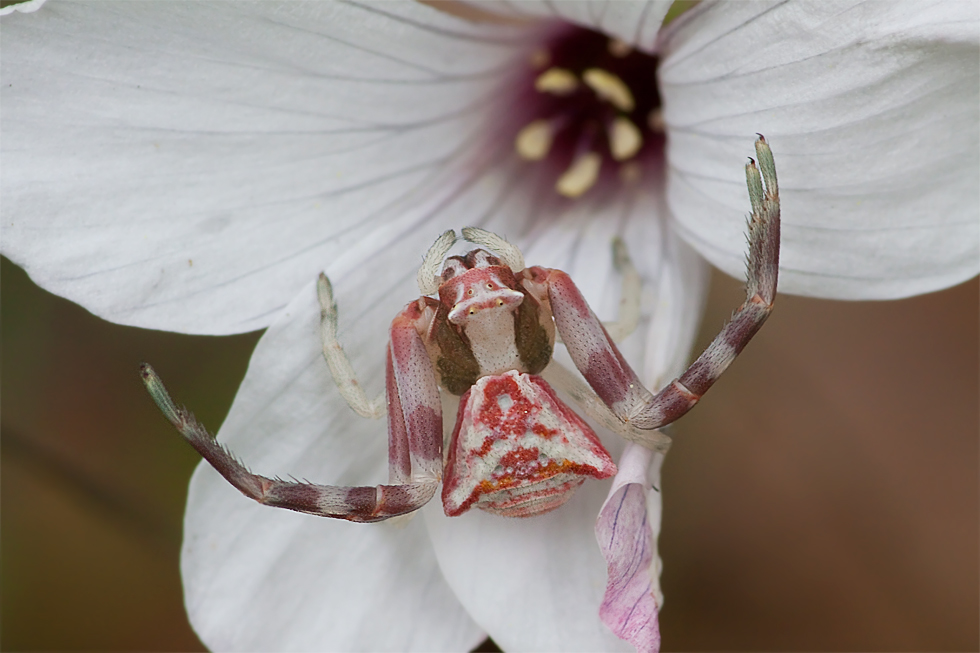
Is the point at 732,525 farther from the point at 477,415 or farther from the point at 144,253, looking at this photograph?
the point at 144,253

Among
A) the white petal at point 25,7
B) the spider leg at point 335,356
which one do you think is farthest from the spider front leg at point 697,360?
the white petal at point 25,7

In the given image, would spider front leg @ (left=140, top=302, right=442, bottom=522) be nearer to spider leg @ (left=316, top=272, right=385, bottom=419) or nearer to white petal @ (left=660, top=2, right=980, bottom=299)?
Result: spider leg @ (left=316, top=272, right=385, bottom=419)

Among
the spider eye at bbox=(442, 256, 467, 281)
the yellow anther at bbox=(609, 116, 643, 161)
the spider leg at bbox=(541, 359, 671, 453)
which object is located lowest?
the spider leg at bbox=(541, 359, 671, 453)

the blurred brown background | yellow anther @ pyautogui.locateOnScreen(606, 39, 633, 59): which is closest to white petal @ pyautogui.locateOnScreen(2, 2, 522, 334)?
yellow anther @ pyautogui.locateOnScreen(606, 39, 633, 59)

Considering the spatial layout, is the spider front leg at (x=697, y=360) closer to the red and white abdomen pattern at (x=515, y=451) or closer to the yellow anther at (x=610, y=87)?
the red and white abdomen pattern at (x=515, y=451)

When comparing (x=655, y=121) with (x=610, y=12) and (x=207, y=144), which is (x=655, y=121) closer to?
(x=610, y=12)
